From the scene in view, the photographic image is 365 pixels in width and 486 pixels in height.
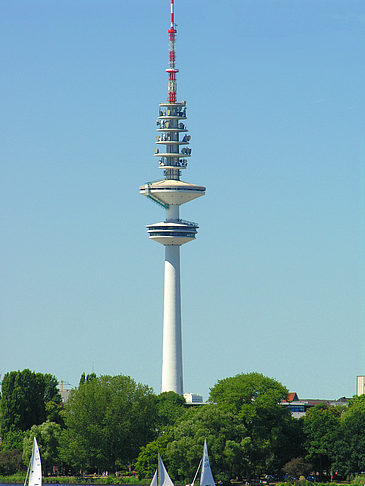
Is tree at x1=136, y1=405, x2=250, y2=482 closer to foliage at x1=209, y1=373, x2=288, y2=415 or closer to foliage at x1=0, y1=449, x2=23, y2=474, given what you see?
foliage at x1=209, y1=373, x2=288, y2=415

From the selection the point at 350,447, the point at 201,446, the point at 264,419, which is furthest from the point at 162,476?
the point at 350,447

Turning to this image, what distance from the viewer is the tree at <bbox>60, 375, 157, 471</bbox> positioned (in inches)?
7018

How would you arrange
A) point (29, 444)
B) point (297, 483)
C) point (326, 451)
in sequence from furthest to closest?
point (29, 444) → point (326, 451) → point (297, 483)

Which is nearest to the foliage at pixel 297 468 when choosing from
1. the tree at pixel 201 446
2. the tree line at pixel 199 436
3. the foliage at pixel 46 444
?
the tree line at pixel 199 436

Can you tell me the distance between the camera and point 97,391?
7215 inches

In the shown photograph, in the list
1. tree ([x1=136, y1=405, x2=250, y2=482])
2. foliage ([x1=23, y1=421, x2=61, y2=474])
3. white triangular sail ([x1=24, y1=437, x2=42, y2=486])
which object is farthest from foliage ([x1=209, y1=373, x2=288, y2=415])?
white triangular sail ([x1=24, y1=437, x2=42, y2=486])

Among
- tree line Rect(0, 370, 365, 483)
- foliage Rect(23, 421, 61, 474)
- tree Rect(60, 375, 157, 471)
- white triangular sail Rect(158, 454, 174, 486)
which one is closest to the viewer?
white triangular sail Rect(158, 454, 174, 486)

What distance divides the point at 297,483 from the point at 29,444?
143 ft

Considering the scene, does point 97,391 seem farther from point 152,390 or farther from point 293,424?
point 293,424

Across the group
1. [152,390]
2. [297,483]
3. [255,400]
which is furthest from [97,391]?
[297,483]

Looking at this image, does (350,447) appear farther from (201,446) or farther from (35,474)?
(35,474)

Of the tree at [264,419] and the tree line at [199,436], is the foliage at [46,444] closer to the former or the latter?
the tree line at [199,436]

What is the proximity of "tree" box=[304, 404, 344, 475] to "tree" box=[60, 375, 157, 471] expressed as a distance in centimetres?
2250

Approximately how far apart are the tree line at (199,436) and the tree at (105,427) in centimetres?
14
